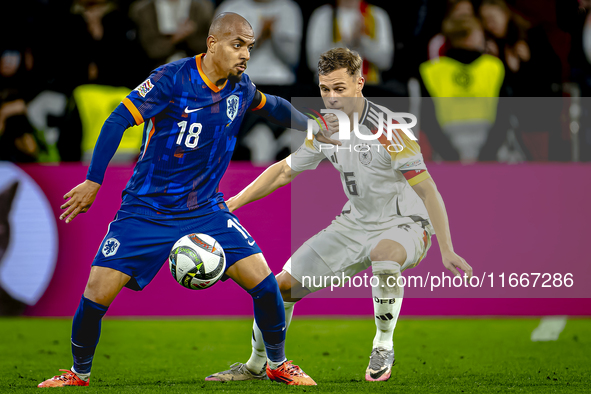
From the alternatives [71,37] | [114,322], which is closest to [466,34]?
[71,37]

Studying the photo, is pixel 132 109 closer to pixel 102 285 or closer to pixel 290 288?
pixel 102 285

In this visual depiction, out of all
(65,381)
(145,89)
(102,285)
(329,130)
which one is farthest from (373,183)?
(65,381)

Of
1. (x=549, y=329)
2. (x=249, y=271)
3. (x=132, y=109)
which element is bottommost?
(x=549, y=329)

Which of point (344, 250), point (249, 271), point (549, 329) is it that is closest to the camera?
point (249, 271)

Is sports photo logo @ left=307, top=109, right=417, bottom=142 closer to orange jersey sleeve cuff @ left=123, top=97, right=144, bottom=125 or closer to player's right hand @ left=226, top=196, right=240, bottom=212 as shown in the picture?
player's right hand @ left=226, top=196, right=240, bottom=212

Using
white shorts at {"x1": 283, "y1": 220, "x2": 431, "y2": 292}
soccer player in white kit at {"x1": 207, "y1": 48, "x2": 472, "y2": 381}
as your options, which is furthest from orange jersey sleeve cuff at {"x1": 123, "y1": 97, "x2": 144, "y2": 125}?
white shorts at {"x1": 283, "y1": 220, "x2": 431, "y2": 292}

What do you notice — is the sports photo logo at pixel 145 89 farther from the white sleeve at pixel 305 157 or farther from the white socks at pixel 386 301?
the white socks at pixel 386 301

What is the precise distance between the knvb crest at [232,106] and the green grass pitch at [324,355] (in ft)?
5.44

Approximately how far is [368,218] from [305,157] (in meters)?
0.65

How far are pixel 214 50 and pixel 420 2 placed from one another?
4.53 m

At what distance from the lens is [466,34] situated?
8.00 metres

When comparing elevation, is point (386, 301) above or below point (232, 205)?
below

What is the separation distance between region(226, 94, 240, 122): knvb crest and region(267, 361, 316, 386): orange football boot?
5.21ft

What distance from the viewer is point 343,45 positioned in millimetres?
7852
